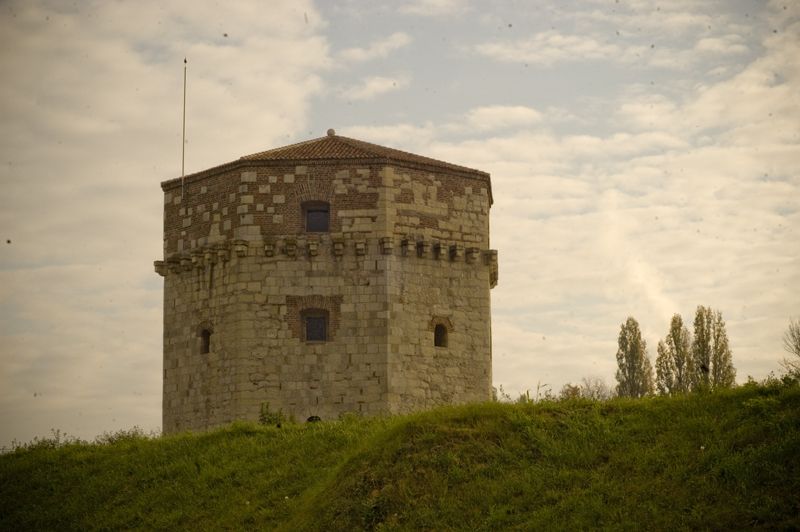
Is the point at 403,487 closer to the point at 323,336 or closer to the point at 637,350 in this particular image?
the point at 323,336

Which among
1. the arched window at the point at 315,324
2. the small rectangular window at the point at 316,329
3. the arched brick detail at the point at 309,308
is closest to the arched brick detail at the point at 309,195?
the arched brick detail at the point at 309,308

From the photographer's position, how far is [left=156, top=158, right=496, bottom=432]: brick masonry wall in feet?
100

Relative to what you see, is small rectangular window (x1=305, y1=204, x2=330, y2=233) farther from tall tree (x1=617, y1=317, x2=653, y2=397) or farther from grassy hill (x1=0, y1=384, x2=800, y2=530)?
tall tree (x1=617, y1=317, x2=653, y2=397)

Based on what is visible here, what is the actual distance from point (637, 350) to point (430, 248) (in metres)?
24.2

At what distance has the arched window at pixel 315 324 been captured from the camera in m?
31.0

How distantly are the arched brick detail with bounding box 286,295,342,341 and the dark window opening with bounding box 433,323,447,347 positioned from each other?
291 centimetres

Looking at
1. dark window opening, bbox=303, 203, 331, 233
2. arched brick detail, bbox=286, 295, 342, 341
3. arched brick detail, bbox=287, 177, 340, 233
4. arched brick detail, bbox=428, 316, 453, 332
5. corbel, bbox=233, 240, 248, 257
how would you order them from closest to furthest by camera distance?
arched brick detail, bbox=286, 295, 342, 341, corbel, bbox=233, 240, 248, 257, arched brick detail, bbox=428, 316, 453, 332, arched brick detail, bbox=287, 177, 340, 233, dark window opening, bbox=303, 203, 331, 233

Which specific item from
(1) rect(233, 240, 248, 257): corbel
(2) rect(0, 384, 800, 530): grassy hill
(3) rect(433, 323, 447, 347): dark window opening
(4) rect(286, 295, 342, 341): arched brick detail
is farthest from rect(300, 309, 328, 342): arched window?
(2) rect(0, 384, 800, 530): grassy hill

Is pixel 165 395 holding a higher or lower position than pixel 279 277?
lower

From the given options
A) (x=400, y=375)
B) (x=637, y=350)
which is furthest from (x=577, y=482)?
(x=637, y=350)

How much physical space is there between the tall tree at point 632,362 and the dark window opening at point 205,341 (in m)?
25.9

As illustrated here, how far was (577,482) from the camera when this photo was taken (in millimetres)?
18250

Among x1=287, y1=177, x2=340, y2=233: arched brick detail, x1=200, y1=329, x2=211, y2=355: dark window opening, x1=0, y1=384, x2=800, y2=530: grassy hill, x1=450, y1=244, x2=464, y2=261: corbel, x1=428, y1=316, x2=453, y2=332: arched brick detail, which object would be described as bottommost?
x1=0, y1=384, x2=800, y2=530: grassy hill

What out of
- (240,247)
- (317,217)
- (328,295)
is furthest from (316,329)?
(317,217)
